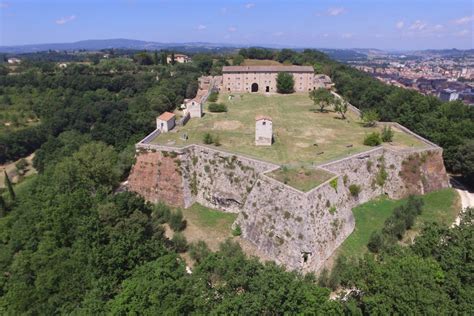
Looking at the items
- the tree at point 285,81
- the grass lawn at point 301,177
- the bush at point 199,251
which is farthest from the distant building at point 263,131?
the tree at point 285,81

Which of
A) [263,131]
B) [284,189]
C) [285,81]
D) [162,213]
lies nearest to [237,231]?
[284,189]

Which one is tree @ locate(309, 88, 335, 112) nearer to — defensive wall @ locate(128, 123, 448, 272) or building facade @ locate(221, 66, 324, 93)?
defensive wall @ locate(128, 123, 448, 272)

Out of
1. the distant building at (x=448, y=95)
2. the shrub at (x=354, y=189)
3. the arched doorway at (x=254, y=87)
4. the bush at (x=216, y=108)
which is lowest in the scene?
the shrub at (x=354, y=189)

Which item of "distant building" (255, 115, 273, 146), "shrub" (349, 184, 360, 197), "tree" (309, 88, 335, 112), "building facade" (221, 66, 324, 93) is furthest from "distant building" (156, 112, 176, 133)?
"building facade" (221, 66, 324, 93)

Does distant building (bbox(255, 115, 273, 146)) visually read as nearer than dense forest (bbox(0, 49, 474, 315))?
No

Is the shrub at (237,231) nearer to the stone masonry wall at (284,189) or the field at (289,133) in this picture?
the stone masonry wall at (284,189)

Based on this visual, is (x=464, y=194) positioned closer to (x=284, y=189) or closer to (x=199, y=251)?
(x=284, y=189)
